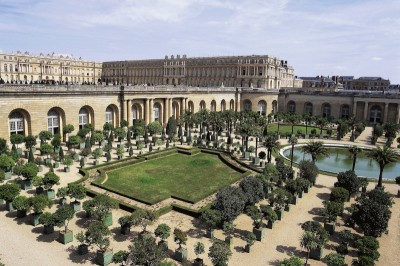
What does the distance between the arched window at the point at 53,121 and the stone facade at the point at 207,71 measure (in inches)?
2339

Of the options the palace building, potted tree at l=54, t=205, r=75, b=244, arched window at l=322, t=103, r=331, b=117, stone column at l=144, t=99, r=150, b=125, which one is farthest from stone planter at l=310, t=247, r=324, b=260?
arched window at l=322, t=103, r=331, b=117

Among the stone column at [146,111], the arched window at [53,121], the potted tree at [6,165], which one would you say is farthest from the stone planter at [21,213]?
the stone column at [146,111]

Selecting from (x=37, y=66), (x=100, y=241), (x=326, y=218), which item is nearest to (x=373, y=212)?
(x=326, y=218)

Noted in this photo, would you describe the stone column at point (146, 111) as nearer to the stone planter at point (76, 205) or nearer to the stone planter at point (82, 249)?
the stone planter at point (76, 205)

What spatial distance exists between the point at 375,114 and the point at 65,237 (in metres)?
70.9

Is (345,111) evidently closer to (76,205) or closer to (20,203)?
(76,205)

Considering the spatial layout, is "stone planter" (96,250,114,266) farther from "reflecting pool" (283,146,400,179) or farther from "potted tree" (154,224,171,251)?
"reflecting pool" (283,146,400,179)

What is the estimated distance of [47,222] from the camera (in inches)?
777

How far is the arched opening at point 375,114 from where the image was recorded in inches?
2807

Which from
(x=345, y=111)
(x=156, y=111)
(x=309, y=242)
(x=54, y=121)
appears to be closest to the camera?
(x=309, y=242)

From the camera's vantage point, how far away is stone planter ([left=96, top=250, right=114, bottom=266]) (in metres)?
17.4

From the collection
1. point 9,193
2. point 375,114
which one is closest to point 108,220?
point 9,193

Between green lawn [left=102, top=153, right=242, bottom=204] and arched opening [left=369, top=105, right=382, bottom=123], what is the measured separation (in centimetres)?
4854

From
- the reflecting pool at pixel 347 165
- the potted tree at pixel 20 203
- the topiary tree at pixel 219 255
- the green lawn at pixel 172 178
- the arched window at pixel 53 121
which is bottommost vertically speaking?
the reflecting pool at pixel 347 165
